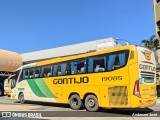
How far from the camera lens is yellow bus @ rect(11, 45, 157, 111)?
13672 mm

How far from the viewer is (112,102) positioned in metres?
14.4

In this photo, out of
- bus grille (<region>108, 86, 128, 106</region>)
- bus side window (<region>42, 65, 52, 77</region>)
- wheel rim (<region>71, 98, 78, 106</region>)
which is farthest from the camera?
bus side window (<region>42, 65, 52, 77</region>)

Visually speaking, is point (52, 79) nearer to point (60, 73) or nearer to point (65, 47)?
point (60, 73)

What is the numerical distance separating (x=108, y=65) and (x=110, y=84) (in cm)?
98

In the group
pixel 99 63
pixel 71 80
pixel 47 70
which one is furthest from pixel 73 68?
pixel 47 70

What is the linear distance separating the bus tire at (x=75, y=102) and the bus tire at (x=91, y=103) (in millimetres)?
666

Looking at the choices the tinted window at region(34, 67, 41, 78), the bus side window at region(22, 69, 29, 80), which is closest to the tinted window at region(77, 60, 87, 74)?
the tinted window at region(34, 67, 41, 78)

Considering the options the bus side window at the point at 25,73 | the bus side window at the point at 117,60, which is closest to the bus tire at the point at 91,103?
the bus side window at the point at 117,60

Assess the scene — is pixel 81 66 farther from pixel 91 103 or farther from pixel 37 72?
pixel 37 72

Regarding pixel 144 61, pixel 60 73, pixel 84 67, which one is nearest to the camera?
pixel 144 61

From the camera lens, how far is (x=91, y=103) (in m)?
15.7

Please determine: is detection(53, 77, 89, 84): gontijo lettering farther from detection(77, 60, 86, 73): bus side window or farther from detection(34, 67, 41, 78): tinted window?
detection(34, 67, 41, 78): tinted window

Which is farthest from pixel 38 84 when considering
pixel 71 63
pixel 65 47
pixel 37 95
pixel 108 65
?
pixel 65 47

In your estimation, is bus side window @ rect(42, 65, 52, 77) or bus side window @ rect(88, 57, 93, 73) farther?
bus side window @ rect(42, 65, 52, 77)
